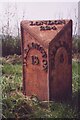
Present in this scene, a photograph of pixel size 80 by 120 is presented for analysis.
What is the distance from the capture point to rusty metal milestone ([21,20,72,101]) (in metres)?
3.57

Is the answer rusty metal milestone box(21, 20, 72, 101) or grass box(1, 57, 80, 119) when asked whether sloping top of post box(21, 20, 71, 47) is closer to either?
rusty metal milestone box(21, 20, 72, 101)

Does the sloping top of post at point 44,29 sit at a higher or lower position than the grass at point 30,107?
higher

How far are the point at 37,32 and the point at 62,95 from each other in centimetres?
81

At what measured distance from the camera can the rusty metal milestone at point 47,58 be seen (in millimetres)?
3572

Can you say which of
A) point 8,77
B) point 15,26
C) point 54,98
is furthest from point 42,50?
point 15,26

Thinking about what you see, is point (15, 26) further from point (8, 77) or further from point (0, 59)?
point (8, 77)

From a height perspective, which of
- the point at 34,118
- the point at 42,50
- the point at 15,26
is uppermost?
the point at 15,26

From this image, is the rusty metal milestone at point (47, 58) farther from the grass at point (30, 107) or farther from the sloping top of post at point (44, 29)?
the grass at point (30, 107)

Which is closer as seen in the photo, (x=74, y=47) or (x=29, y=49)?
(x=29, y=49)

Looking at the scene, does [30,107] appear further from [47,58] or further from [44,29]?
[44,29]

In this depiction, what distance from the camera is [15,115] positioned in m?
3.45

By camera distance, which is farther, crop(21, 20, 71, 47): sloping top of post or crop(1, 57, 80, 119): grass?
crop(21, 20, 71, 47): sloping top of post

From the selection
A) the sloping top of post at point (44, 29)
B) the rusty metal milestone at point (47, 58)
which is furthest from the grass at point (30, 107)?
the sloping top of post at point (44, 29)

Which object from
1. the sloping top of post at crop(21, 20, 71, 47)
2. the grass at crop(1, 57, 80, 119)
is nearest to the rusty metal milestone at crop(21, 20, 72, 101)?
the sloping top of post at crop(21, 20, 71, 47)
